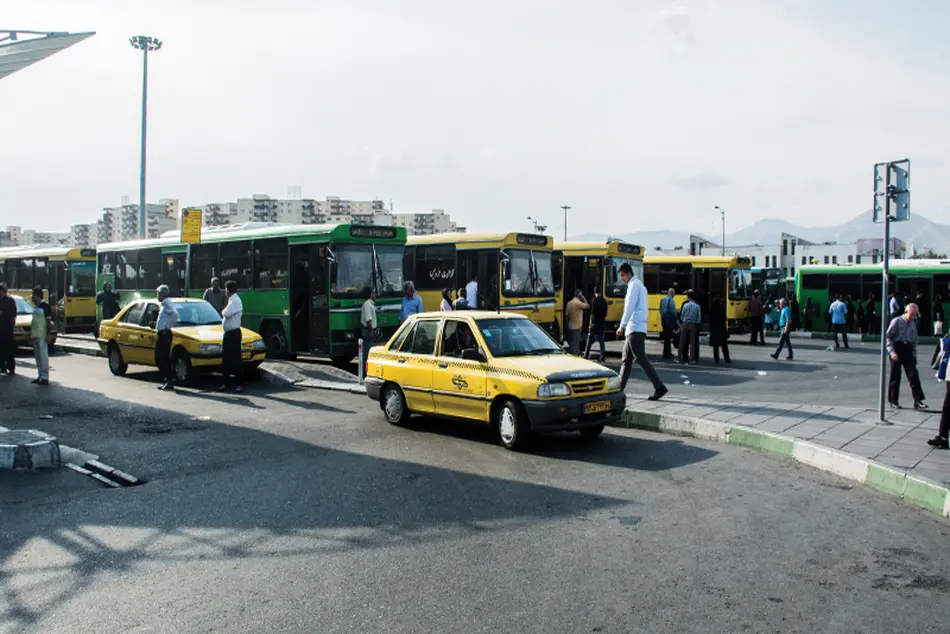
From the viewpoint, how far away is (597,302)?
2008cm

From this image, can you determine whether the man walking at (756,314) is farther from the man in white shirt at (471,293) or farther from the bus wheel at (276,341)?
A: the bus wheel at (276,341)

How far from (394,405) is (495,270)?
910 cm

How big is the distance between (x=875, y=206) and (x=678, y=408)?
12.8ft

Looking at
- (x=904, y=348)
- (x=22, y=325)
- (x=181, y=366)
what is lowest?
(x=181, y=366)

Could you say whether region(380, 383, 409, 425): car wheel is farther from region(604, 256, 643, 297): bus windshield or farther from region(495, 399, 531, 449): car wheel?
region(604, 256, 643, 297): bus windshield

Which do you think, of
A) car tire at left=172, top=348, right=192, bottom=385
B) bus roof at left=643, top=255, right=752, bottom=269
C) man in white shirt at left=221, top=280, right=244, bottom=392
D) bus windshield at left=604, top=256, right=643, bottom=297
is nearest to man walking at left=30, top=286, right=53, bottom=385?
car tire at left=172, top=348, right=192, bottom=385

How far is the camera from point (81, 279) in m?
30.2

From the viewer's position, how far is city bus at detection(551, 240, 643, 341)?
2488 centimetres

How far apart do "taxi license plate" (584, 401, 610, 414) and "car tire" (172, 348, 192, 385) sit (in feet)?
29.7

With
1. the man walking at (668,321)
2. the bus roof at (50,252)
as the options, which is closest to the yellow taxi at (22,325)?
the bus roof at (50,252)

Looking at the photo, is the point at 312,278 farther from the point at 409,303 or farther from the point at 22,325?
the point at 22,325

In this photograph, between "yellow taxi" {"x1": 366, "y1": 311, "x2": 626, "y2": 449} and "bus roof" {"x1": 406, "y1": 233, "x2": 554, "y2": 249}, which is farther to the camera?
"bus roof" {"x1": 406, "y1": 233, "x2": 554, "y2": 249}

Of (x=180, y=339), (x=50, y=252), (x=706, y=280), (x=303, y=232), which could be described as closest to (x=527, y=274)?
(x=303, y=232)

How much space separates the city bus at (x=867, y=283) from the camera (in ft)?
98.4
